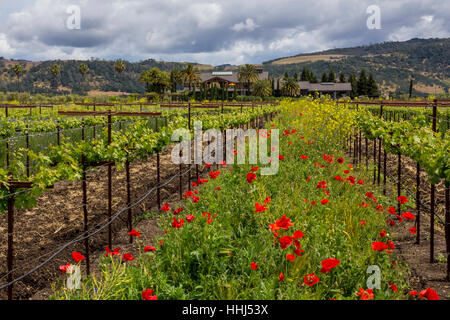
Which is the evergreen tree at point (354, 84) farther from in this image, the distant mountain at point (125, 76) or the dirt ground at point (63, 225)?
the dirt ground at point (63, 225)

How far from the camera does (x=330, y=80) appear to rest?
8788cm

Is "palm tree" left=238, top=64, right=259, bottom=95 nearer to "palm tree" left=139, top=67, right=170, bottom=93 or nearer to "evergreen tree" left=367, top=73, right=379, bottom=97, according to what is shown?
"palm tree" left=139, top=67, right=170, bottom=93

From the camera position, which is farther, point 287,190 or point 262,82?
point 262,82

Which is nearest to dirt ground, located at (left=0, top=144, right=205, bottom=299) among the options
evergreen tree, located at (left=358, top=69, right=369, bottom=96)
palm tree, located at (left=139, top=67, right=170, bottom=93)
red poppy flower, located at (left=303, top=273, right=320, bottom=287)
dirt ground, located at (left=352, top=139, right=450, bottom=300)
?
red poppy flower, located at (left=303, top=273, right=320, bottom=287)

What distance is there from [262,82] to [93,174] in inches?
2513

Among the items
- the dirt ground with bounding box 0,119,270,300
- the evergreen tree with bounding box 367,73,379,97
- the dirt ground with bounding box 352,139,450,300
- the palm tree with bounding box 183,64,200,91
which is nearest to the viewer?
the dirt ground with bounding box 352,139,450,300

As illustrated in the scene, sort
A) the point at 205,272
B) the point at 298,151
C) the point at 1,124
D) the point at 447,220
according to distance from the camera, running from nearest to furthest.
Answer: the point at 205,272
the point at 447,220
the point at 298,151
the point at 1,124

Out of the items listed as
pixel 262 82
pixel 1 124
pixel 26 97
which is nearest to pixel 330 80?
pixel 262 82

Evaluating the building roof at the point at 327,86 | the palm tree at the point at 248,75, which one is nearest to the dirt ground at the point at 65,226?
the palm tree at the point at 248,75

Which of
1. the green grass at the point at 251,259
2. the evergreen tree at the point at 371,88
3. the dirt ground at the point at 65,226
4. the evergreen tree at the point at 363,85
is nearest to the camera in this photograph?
the green grass at the point at 251,259

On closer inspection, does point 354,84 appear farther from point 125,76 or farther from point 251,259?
point 125,76

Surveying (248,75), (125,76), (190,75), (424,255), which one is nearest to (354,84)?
(248,75)

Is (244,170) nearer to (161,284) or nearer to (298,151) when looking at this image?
(298,151)
